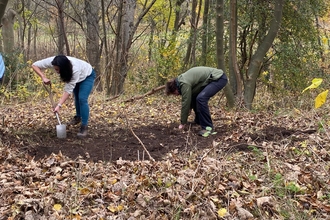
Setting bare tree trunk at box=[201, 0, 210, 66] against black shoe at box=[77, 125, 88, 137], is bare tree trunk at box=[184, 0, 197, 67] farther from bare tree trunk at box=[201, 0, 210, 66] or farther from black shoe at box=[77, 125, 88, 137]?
black shoe at box=[77, 125, 88, 137]

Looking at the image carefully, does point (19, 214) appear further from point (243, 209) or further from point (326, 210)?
point (326, 210)

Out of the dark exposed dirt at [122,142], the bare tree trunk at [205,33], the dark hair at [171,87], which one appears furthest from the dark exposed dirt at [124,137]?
the bare tree trunk at [205,33]

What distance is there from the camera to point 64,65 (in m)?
5.57

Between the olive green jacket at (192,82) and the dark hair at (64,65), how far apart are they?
180 centimetres

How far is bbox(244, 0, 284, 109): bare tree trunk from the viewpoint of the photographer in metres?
8.15

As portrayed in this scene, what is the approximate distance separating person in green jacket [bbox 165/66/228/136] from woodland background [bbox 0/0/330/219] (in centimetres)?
37

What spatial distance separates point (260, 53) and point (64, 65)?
4.89 m

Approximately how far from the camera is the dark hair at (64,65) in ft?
18.2

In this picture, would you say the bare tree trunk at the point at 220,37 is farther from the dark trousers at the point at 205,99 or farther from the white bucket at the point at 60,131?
the white bucket at the point at 60,131

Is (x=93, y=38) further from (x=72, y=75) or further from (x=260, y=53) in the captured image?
(x=72, y=75)

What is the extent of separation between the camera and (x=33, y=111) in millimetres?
8016

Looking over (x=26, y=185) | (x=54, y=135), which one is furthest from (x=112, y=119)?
(x=26, y=185)

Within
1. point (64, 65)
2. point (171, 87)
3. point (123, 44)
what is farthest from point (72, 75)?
point (123, 44)

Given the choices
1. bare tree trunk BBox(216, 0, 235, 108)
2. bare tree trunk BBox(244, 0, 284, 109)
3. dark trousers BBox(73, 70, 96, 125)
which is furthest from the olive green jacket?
bare tree trunk BBox(244, 0, 284, 109)
